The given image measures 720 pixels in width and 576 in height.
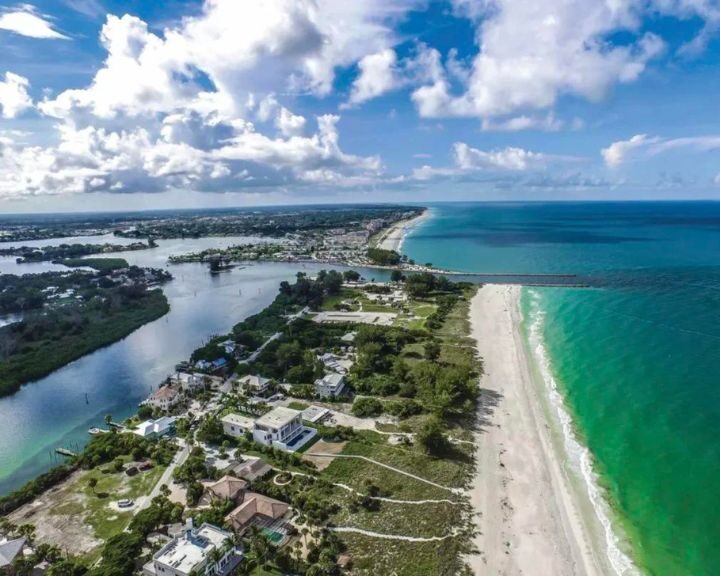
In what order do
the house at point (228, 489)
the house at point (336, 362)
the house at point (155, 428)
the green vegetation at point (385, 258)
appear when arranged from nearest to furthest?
1. the house at point (228, 489)
2. the house at point (155, 428)
3. the house at point (336, 362)
4. the green vegetation at point (385, 258)

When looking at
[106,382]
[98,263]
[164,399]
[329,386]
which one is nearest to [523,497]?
[329,386]

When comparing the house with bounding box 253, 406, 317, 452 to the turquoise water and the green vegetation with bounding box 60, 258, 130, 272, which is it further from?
the green vegetation with bounding box 60, 258, 130, 272

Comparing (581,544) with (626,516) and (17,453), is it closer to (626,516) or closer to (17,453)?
(626,516)

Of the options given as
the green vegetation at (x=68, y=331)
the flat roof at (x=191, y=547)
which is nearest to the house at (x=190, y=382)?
the green vegetation at (x=68, y=331)

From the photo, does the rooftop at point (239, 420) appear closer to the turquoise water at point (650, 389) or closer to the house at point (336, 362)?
the house at point (336, 362)

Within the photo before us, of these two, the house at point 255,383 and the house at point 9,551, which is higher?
the house at point 9,551

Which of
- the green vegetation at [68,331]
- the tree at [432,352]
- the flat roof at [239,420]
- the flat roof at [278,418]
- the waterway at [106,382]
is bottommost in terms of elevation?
the waterway at [106,382]
